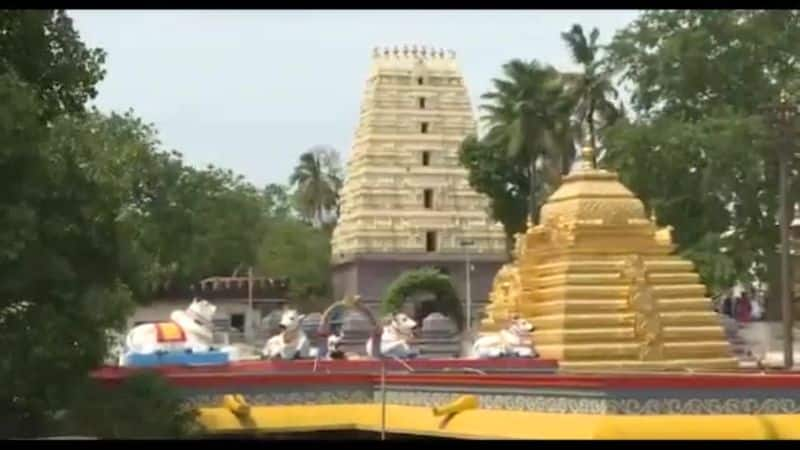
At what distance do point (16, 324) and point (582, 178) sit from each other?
13.8m

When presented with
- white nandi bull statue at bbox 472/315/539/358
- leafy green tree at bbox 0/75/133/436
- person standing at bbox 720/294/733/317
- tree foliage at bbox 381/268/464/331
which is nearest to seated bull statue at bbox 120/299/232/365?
white nandi bull statue at bbox 472/315/539/358

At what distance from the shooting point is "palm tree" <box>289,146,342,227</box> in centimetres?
6294

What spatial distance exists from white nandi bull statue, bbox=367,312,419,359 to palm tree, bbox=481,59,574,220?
2368cm

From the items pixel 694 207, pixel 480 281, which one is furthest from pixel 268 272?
pixel 694 207

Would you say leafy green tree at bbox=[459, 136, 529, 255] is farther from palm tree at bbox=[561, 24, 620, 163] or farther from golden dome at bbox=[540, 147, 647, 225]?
golden dome at bbox=[540, 147, 647, 225]

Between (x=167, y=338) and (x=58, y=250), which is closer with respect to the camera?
(x=58, y=250)

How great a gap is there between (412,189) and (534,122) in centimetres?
397

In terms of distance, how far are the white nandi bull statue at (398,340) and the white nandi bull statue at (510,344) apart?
80cm

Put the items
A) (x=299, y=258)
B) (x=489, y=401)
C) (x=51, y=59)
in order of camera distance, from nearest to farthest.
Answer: (x=51, y=59)
(x=489, y=401)
(x=299, y=258)

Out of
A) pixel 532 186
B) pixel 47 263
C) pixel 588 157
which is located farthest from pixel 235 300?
pixel 47 263

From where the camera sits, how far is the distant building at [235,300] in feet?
131

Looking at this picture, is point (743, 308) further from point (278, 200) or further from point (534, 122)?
point (278, 200)

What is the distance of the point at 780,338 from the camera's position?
28.8m

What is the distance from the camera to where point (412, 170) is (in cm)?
4206
